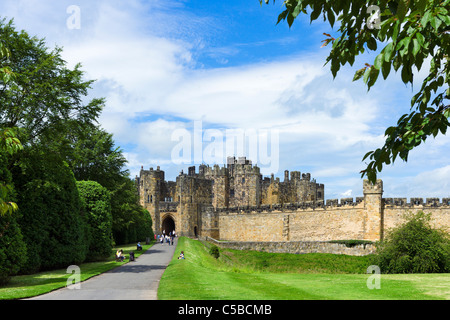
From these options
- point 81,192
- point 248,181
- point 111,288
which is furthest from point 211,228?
point 111,288

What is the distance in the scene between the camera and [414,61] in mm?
5176

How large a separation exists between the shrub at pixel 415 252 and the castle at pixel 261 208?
12.8 meters

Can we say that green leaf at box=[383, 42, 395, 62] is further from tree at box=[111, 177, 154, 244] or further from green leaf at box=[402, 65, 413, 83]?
tree at box=[111, 177, 154, 244]

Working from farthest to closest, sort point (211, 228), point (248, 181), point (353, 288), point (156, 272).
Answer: point (248, 181) < point (211, 228) < point (156, 272) < point (353, 288)

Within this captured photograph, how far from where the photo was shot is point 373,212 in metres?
48.0

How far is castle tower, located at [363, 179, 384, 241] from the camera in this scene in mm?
47531

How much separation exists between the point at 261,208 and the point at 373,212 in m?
17.8

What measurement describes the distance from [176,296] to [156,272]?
11.1 meters

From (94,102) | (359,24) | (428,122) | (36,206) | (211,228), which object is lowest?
(211,228)

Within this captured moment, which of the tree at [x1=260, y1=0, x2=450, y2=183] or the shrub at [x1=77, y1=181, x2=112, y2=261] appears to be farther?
the shrub at [x1=77, y1=181, x2=112, y2=261]

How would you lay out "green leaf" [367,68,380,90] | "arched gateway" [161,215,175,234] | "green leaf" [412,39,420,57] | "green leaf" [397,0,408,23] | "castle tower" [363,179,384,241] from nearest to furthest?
"green leaf" [397,0,408,23]
"green leaf" [412,39,420,57]
"green leaf" [367,68,380,90]
"castle tower" [363,179,384,241]
"arched gateway" [161,215,175,234]

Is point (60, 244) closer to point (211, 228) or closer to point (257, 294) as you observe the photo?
point (257, 294)

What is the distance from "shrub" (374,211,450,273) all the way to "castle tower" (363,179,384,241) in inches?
667

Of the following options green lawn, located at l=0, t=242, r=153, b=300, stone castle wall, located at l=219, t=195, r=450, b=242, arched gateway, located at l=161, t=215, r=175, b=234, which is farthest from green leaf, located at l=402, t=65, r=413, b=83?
arched gateway, located at l=161, t=215, r=175, b=234
